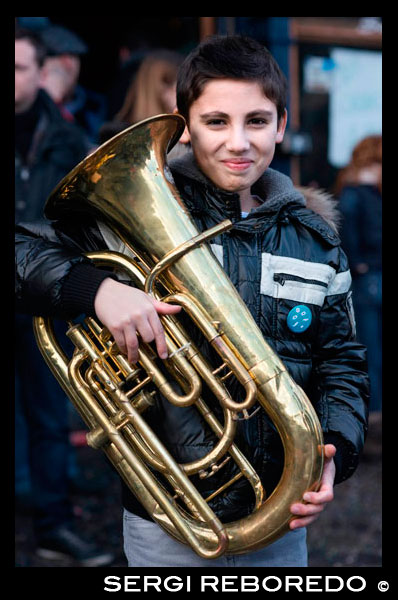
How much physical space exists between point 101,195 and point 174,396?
515 millimetres

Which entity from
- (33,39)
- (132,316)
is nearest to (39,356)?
Answer: (33,39)

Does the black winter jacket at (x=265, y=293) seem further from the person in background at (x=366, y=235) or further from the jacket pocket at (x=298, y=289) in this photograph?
the person in background at (x=366, y=235)

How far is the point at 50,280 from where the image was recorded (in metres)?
1.59

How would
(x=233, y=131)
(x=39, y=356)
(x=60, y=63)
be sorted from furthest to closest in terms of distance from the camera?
(x=60, y=63), (x=39, y=356), (x=233, y=131)

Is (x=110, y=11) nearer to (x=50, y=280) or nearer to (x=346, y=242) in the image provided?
(x=346, y=242)

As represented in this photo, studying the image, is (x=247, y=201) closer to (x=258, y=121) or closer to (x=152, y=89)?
(x=258, y=121)

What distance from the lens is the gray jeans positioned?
1716 millimetres

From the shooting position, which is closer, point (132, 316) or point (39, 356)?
point (132, 316)

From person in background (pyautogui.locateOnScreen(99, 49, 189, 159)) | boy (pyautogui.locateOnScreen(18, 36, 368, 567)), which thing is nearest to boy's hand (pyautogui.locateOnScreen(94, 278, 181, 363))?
boy (pyautogui.locateOnScreen(18, 36, 368, 567))

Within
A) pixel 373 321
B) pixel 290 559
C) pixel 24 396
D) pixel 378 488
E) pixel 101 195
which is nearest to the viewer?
pixel 101 195

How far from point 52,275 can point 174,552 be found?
2.53ft

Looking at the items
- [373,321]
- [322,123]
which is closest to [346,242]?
[373,321]

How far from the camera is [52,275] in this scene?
5.23ft

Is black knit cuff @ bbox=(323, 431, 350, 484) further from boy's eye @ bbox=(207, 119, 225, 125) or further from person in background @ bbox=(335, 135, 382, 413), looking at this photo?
person in background @ bbox=(335, 135, 382, 413)
